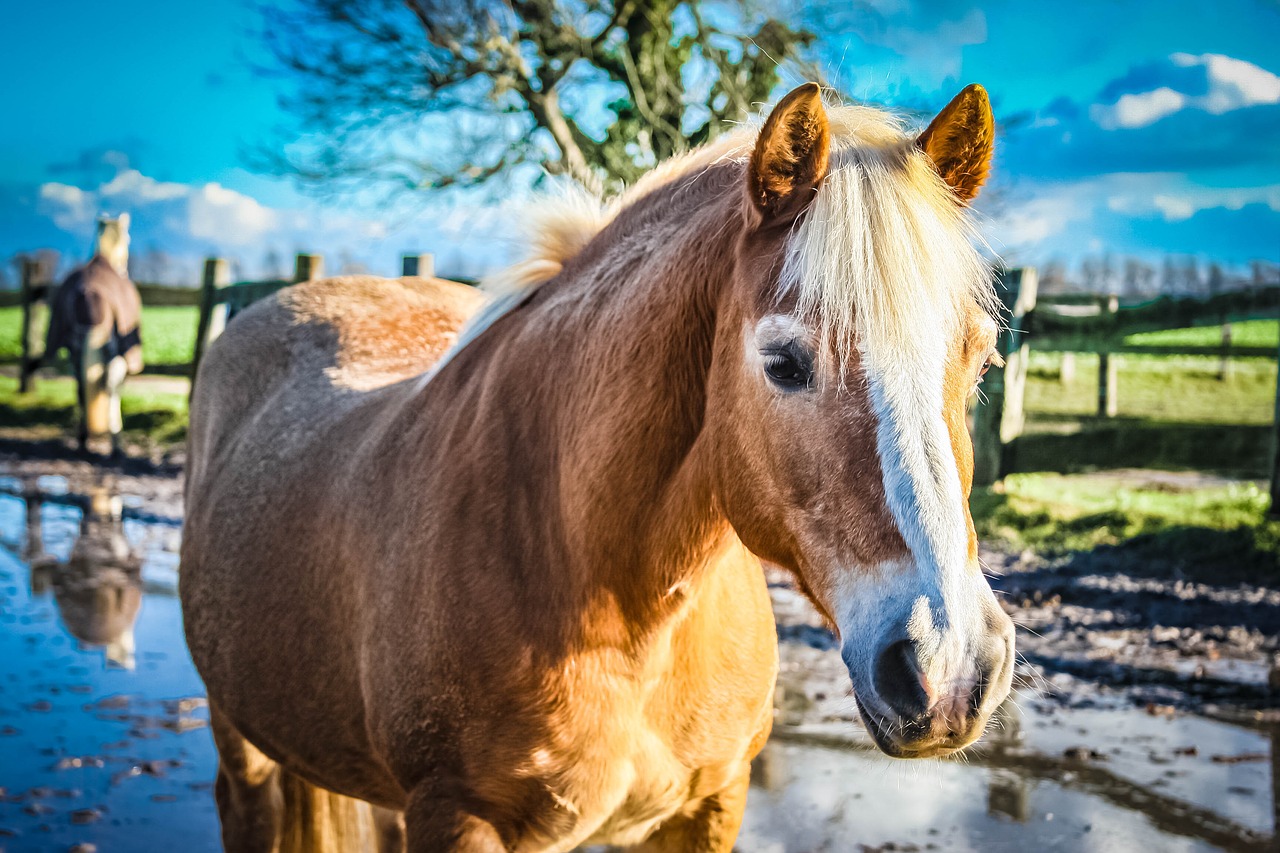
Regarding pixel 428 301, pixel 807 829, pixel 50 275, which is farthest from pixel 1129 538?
pixel 50 275

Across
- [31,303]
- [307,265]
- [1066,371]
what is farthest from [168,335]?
[1066,371]

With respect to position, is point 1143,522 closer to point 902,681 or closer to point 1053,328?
Answer: point 1053,328

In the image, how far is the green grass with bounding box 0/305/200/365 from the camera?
16587mm

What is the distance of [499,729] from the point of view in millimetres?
1759

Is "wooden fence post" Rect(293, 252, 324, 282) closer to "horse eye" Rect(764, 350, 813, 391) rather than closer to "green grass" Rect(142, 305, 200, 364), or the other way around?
"green grass" Rect(142, 305, 200, 364)

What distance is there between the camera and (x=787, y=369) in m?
1.37

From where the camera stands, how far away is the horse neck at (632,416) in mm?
1613

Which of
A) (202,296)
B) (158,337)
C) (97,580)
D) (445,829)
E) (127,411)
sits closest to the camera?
(445,829)

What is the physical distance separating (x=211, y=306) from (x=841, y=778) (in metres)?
9.08

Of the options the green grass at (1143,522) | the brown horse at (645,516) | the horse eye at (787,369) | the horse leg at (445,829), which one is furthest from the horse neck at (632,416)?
→ the green grass at (1143,522)

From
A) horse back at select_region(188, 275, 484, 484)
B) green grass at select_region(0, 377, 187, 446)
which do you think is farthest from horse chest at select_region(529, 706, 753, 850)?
green grass at select_region(0, 377, 187, 446)

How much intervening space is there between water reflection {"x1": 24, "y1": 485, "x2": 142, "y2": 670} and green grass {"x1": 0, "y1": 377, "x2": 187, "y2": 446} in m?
3.32

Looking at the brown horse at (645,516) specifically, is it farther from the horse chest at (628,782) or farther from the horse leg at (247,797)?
the horse leg at (247,797)

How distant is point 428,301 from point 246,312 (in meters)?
0.72
